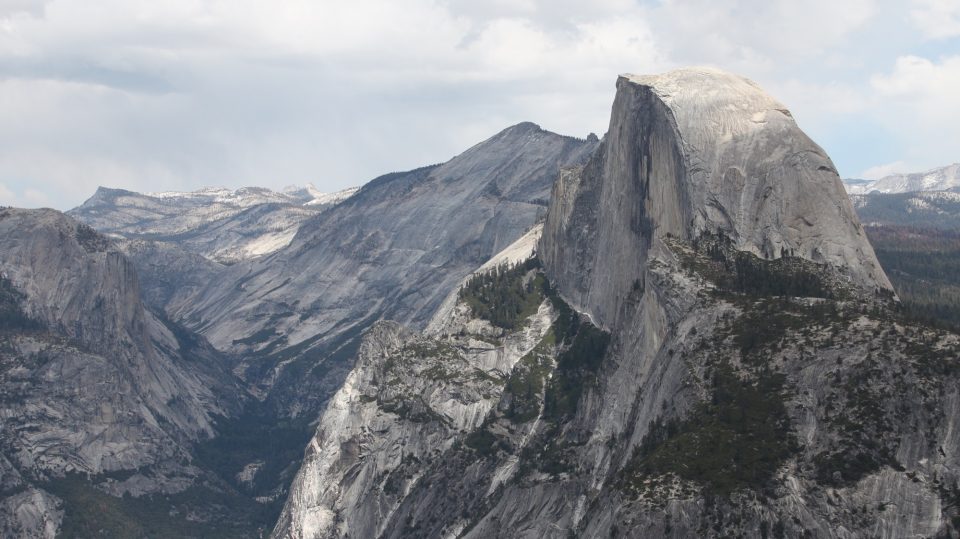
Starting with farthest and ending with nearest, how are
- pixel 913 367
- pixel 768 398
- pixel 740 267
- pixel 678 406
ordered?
pixel 740 267, pixel 678 406, pixel 768 398, pixel 913 367

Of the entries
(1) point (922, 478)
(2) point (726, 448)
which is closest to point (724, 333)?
(2) point (726, 448)

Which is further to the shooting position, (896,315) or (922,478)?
Answer: (896,315)

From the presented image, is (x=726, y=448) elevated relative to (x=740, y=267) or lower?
lower

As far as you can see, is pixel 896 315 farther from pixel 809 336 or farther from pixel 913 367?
pixel 913 367

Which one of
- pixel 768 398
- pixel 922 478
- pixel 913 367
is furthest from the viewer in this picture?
pixel 768 398

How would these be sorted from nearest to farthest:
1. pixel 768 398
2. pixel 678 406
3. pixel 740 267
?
pixel 768 398, pixel 678 406, pixel 740 267

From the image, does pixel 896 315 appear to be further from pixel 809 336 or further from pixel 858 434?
pixel 858 434

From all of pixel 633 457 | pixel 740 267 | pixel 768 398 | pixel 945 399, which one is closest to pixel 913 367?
pixel 945 399

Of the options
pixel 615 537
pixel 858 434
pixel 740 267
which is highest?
pixel 740 267

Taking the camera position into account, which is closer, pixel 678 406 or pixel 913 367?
pixel 913 367
